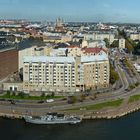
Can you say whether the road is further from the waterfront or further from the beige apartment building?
the beige apartment building

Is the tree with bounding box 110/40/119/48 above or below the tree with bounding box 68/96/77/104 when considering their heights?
below

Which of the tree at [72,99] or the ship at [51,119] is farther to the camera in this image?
the tree at [72,99]

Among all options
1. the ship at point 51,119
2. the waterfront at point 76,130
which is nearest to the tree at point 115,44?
the waterfront at point 76,130

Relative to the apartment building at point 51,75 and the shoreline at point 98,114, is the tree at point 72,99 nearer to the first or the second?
the shoreline at point 98,114

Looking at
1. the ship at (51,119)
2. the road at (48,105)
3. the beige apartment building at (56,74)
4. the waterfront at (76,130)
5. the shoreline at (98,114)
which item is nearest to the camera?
the waterfront at (76,130)

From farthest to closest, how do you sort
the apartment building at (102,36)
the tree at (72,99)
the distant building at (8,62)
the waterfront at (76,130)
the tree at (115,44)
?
the apartment building at (102,36) < the tree at (115,44) < the distant building at (8,62) < the tree at (72,99) < the waterfront at (76,130)

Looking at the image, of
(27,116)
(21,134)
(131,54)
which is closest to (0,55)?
(27,116)

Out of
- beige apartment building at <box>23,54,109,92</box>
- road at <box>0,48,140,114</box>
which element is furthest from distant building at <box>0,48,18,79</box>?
road at <box>0,48,140,114</box>

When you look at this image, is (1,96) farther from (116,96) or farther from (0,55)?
(116,96)
